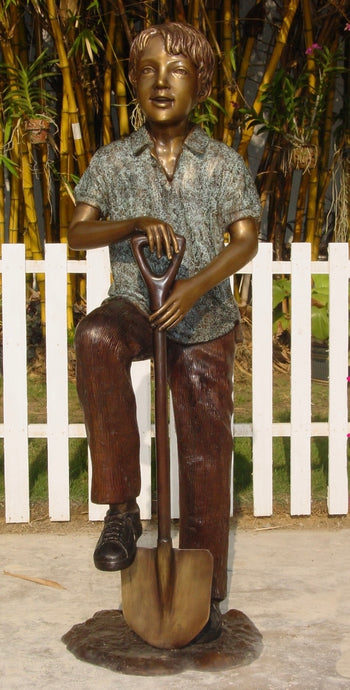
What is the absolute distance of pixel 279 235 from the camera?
7410 millimetres

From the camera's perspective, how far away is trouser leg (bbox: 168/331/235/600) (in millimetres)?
2871

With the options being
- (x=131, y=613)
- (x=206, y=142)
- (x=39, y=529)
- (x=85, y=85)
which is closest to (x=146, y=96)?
(x=206, y=142)

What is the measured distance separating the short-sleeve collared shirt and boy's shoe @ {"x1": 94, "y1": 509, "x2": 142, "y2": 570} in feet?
1.75

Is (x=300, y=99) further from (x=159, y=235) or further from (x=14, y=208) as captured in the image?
(x=159, y=235)

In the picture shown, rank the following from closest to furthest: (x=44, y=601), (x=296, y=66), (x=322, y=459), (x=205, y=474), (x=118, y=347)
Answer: (x=118, y=347)
(x=205, y=474)
(x=44, y=601)
(x=322, y=459)
(x=296, y=66)

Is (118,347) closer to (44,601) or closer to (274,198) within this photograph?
(44,601)

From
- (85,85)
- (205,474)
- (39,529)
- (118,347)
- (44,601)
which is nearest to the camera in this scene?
(118,347)

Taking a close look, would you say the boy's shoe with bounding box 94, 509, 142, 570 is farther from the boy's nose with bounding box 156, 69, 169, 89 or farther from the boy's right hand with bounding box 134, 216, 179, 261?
the boy's nose with bounding box 156, 69, 169, 89

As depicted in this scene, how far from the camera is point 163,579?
108 inches

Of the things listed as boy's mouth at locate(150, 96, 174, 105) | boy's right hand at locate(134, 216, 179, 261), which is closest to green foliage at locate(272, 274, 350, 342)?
boy's mouth at locate(150, 96, 174, 105)

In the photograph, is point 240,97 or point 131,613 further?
point 240,97

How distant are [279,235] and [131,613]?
Answer: 196 inches

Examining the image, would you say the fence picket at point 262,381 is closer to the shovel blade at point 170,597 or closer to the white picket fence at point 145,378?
the white picket fence at point 145,378

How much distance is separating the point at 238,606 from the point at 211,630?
0.38 m
